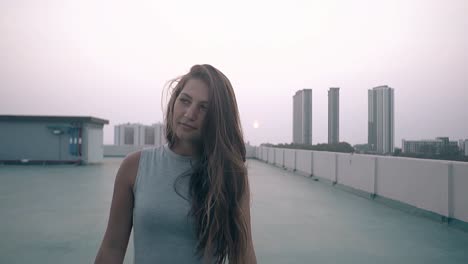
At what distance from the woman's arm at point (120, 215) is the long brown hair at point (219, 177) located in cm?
24

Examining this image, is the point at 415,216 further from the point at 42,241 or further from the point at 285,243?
the point at 42,241

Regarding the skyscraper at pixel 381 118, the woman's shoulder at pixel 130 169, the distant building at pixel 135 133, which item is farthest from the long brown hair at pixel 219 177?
the distant building at pixel 135 133

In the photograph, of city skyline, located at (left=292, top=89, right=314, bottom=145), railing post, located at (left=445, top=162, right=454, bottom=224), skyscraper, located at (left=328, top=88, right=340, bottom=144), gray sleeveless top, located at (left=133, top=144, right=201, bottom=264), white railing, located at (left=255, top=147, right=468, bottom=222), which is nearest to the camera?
gray sleeveless top, located at (left=133, top=144, right=201, bottom=264)

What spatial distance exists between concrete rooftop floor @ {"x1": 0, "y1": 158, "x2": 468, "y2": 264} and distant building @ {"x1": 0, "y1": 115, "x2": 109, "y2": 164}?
12.2 metres

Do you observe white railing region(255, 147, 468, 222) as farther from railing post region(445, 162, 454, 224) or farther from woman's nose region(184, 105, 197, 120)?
woman's nose region(184, 105, 197, 120)

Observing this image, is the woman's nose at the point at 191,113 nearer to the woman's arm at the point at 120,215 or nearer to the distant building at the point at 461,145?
the woman's arm at the point at 120,215

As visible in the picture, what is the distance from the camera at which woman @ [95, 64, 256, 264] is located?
1.38m

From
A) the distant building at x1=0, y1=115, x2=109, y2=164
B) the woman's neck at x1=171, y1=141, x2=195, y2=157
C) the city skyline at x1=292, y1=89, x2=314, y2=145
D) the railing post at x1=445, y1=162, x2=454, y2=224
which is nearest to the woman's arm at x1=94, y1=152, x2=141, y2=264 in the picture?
the woman's neck at x1=171, y1=141, x2=195, y2=157

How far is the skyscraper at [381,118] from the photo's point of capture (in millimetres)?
19250

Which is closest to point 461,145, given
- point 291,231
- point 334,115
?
point 291,231

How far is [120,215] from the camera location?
1.47 metres

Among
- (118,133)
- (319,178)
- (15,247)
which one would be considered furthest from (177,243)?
(118,133)

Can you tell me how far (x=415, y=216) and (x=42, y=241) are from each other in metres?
6.49

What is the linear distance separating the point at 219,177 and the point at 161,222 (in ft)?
0.99
